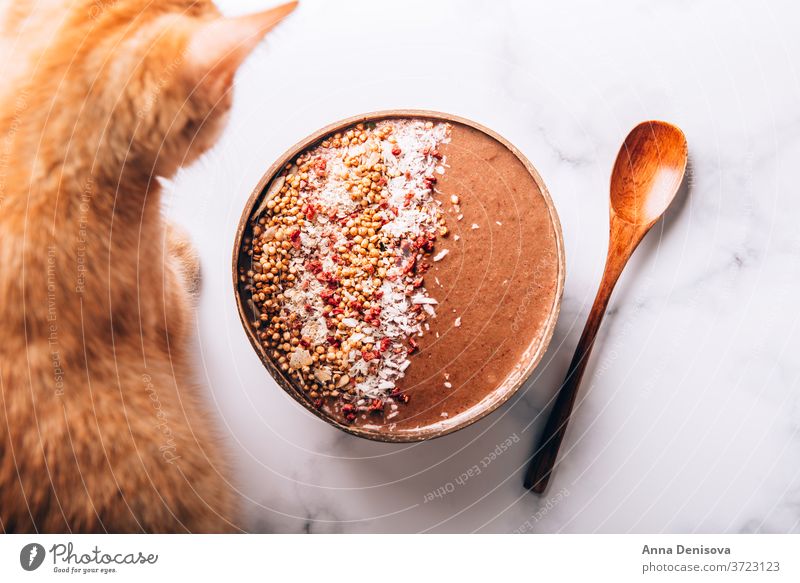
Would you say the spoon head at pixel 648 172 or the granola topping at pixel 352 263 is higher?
the spoon head at pixel 648 172

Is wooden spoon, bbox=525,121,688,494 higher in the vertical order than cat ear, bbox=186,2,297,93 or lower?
lower

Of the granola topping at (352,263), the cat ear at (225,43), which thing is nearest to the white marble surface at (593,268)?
the cat ear at (225,43)

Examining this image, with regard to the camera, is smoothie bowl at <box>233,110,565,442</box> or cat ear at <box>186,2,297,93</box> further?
cat ear at <box>186,2,297,93</box>

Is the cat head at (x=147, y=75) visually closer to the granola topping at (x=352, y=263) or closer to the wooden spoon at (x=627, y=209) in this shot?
the granola topping at (x=352, y=263)

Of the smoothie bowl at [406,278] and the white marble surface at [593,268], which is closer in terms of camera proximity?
the smoothie bowl at [406,278]

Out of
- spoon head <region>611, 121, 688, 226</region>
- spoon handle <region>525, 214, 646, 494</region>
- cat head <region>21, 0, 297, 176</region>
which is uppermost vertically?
cat head <region>21, 0, 297, 176</region>

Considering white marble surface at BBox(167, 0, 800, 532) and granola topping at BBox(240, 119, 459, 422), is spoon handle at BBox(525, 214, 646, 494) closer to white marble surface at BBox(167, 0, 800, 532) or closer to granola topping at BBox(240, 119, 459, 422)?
white marble surface at BBox(167, 0, 800, 532)

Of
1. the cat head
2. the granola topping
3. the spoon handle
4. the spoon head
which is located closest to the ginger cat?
the cat head
